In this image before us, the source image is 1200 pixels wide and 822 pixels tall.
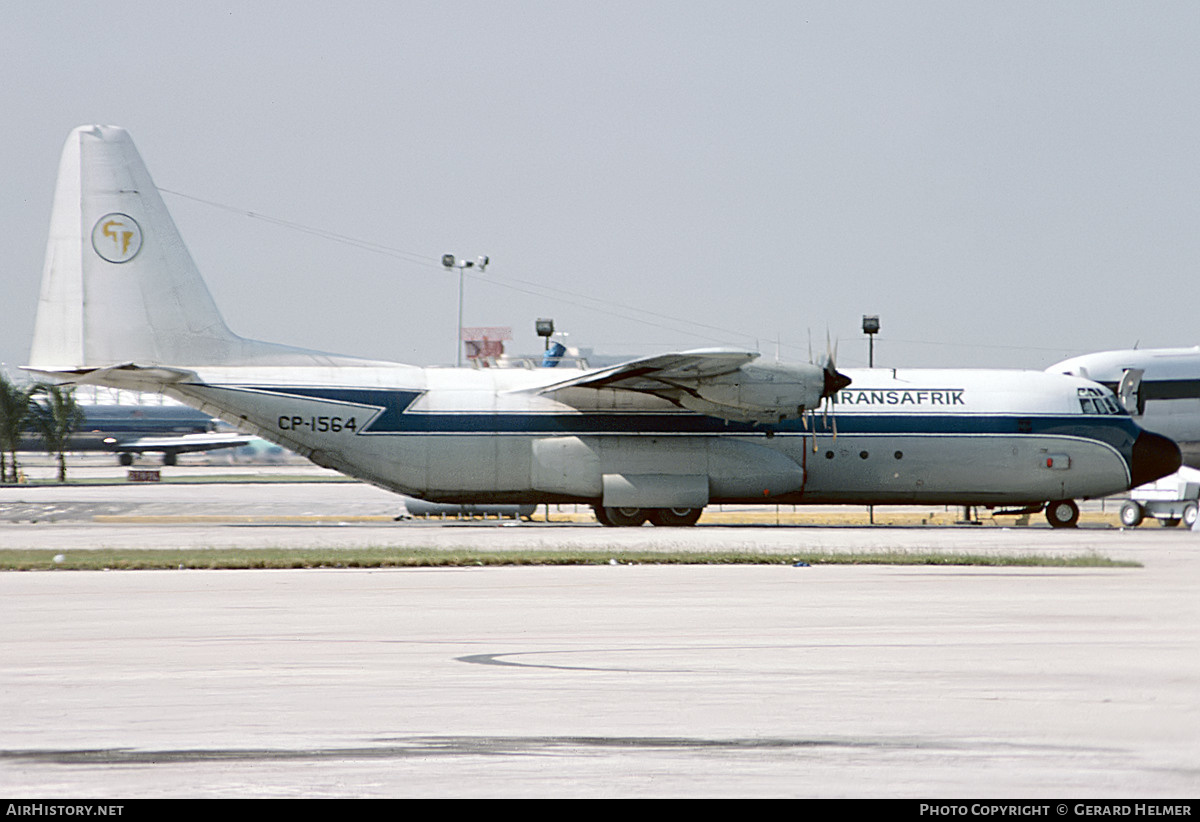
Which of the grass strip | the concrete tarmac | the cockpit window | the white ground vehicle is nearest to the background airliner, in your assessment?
the white ground vehicle

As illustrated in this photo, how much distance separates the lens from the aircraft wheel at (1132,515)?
3541 centimetres

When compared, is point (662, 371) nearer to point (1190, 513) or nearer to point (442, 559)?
point (442, 559)

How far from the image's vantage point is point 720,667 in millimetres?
9625

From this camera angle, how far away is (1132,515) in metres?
35.6

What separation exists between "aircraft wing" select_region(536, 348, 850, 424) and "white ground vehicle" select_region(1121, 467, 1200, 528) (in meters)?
11.8

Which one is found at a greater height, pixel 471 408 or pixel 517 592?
pixel 471 408

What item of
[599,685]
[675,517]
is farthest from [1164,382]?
[599,685]

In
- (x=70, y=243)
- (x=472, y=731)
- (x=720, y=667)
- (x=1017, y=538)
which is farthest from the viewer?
(x=70, y=243)

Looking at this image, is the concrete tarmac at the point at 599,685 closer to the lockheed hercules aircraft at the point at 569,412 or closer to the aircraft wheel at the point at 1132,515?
the lockheed hercules aircraft at the point at 569,412

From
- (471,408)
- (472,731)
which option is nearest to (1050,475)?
(471,408)

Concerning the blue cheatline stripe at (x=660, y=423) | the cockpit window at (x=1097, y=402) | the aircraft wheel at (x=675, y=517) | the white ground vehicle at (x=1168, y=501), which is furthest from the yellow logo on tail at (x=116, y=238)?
the white ground vehicle at (x=1168, y=501)

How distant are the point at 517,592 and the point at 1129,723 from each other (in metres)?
9.41

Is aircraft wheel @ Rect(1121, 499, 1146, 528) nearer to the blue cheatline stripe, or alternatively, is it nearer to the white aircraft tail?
the blue cheatline stripe
